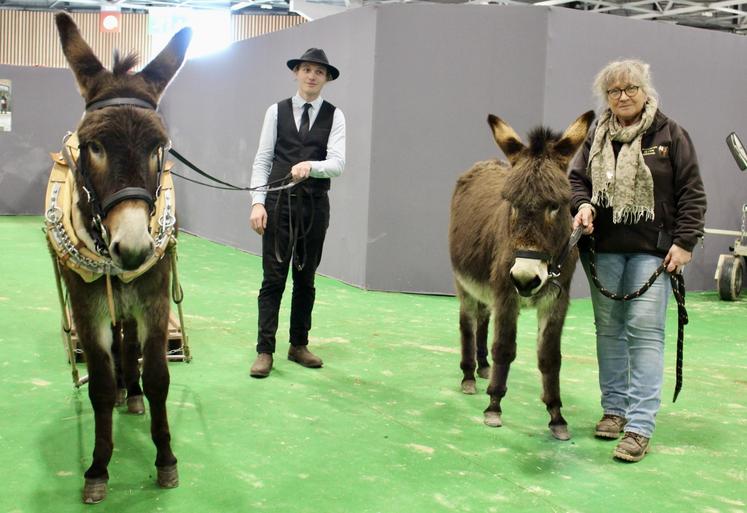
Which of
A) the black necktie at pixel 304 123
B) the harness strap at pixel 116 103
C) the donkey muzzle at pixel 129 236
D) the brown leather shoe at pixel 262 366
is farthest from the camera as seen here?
the black necktie at pixel 304 123

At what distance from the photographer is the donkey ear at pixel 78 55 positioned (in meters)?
2.64

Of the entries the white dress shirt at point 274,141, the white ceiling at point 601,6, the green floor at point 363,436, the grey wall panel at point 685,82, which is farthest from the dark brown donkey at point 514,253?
the white ceiling at point 601,6

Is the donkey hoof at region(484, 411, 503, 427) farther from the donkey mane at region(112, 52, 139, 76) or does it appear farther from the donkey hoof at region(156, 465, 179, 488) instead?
the donkey mane at region(112, 52, 139, 76)

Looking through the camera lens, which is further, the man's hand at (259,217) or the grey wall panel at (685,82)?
the grey wall panel at (685,82)

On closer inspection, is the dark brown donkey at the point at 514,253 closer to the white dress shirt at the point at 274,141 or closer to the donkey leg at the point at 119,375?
the white dress shirt at the point at 274,141

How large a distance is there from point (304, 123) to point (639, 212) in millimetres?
2023

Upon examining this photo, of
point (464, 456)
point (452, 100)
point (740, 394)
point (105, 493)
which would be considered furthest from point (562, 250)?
point (452, 100)

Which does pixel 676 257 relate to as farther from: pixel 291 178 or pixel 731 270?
pixel 731 270

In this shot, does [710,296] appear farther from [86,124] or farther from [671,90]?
[86,124]

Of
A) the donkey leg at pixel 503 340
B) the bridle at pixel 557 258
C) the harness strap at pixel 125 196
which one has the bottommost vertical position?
the donkey leg at pixel 503 340

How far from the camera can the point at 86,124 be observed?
2.47m

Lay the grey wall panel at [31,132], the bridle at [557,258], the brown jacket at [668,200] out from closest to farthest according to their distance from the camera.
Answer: the bridle at [557,258]
the brown jacket at [668,200]
the grey wall panel at [31,132]

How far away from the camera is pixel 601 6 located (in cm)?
1709

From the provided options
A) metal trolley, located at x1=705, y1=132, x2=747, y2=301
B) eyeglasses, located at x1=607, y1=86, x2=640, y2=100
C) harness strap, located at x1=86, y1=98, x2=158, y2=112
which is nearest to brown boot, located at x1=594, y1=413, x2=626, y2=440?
eyeglasses, located at x1=607, y1=86, x2=640, y2=100
